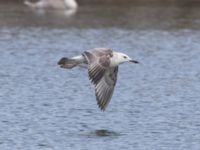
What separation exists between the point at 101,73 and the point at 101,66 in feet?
0.60

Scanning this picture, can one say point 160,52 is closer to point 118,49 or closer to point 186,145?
point 118,49

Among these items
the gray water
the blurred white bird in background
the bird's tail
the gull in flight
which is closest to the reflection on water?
the gray water

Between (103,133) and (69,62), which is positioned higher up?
(69,62)

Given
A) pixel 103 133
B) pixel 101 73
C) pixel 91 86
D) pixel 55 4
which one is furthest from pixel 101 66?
pixel 55 4

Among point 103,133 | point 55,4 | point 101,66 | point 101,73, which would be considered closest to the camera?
point 101,73

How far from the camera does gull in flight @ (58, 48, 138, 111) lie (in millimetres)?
13031

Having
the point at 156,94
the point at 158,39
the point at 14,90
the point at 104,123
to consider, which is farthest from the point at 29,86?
the point at 158,39

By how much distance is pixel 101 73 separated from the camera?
12938 millimetres

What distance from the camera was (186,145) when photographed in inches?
506

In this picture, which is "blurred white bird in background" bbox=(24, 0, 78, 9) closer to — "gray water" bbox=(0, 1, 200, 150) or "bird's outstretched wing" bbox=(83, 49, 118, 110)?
"gray water" bbox=(0, 1, 200, 150)

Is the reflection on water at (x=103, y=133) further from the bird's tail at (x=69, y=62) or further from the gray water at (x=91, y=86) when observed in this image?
the bird's tail at (x=69, y=62)

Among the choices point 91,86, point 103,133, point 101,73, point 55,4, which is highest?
point 101,73

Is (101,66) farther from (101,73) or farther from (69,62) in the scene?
(69,62)

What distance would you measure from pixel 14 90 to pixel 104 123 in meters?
3.44
